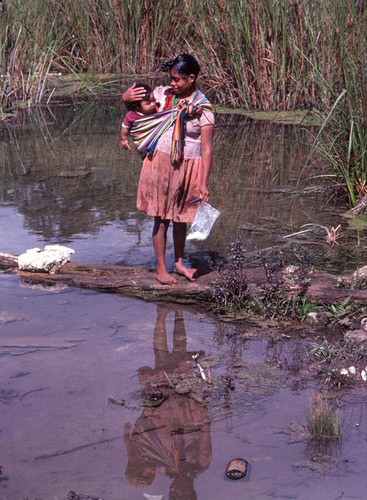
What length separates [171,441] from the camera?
8.82 feet

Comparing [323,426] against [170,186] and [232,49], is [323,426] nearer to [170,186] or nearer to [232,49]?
[170,186]

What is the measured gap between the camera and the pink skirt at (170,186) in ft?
13.7

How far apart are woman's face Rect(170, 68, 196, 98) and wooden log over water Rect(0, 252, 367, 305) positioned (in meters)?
1.09

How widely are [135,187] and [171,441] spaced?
412cm

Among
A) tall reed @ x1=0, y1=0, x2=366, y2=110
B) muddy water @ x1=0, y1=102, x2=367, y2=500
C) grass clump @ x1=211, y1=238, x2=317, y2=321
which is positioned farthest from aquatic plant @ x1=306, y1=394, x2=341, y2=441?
tall reed @ x1=0, y1=0, x2=366, y2=110

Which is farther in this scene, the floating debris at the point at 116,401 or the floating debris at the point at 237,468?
the floating debris at the point at 116,401

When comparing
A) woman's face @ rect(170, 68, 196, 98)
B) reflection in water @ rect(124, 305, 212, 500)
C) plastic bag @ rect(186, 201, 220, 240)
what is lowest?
reflection in water @ rect(124, 305, 212, 500)

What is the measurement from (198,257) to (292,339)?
4.53 feet

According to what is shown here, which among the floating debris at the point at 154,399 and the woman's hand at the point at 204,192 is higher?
the woman's hand at the point at 204,192

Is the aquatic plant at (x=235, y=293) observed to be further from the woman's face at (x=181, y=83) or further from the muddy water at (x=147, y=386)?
the woman's face at (x=181, y=83)

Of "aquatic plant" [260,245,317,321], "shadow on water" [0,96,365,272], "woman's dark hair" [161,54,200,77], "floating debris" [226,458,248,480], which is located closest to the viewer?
"floating debris" [226,458,248,480]

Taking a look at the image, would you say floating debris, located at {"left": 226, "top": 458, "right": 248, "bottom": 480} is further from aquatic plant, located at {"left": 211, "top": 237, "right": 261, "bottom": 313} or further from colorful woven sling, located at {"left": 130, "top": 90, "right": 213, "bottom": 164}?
colorful woven sling, located at {"left": 130, "top": 90, "right": 213, "bottom": 164}

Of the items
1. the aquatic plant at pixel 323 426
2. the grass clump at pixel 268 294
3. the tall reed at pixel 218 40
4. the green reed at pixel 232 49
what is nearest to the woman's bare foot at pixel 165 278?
the grass clump at pixel 268 294

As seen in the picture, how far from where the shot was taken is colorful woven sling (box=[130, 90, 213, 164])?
159 inches
